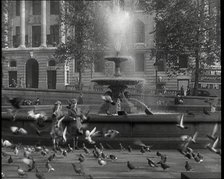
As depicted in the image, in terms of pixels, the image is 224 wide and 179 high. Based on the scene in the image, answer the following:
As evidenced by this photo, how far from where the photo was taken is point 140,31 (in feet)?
181

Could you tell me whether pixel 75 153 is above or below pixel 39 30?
below

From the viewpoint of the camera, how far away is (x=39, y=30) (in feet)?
212

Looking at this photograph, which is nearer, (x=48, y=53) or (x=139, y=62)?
(x=139, y=62)

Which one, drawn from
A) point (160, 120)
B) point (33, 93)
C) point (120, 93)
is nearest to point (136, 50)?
point (33, 93)

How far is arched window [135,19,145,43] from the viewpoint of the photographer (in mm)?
54188

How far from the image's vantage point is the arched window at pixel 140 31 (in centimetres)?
5419

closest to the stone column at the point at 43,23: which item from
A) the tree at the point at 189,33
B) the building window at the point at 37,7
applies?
the building window at the point at 37,7

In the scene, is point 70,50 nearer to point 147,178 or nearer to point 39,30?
point 39,30

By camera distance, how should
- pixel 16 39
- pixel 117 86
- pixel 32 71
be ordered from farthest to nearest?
pixel 16 39, pixel 32 71, pixel 117 86

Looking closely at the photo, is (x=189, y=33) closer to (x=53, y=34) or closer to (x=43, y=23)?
(x=53, y=34)

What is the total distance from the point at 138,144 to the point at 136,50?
135ft

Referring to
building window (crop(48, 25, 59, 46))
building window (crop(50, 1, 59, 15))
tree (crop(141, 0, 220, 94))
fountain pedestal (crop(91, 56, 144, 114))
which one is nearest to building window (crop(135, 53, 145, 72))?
building window (crop(48, 25, 59, 46))

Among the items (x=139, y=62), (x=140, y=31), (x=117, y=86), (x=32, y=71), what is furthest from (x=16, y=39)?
(x=117, y=86)

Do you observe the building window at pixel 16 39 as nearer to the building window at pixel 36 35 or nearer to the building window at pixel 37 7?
the building window at pixel 36 35
